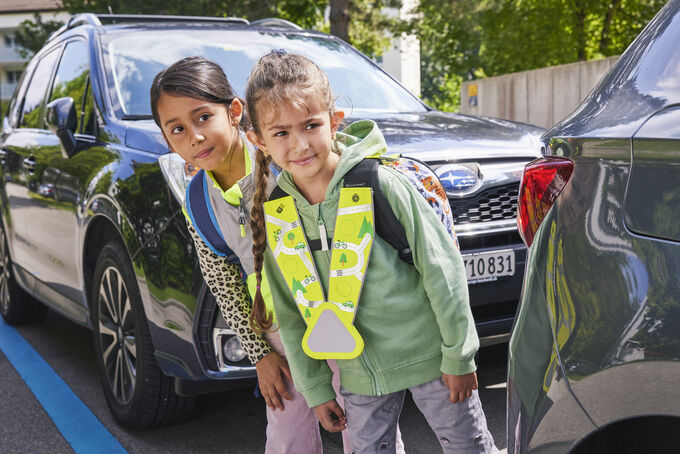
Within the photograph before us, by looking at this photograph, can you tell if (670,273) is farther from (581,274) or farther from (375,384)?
(375,384)

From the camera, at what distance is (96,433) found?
3541 mm

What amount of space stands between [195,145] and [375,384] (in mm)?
878

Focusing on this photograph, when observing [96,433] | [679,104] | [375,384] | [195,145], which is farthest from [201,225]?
[96,433]

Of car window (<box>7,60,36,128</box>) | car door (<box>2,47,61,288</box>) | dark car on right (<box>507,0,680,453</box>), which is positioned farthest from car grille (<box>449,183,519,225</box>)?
car window (<box>7,60,36,128</box>)

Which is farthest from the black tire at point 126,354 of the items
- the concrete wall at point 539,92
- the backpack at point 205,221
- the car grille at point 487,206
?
the concrete wall at point 539,92

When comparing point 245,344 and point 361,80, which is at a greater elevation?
point 361,80

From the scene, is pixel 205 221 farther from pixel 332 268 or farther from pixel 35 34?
pixel 35 34

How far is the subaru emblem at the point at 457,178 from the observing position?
3213 mm

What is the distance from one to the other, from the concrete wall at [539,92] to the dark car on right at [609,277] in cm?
995

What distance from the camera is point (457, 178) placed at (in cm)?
324

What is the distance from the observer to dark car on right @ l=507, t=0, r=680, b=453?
131 centimetres

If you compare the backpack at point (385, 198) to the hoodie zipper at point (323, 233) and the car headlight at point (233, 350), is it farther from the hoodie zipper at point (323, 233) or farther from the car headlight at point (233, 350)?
the car headlight at point (233, 350)

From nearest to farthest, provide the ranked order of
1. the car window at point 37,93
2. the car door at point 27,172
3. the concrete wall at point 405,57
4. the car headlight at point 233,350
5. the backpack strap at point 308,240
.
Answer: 1. the backpack strap at point 308,240
2. the car headlight at point 233,350
3. the car door at point 27,172
4. the car window at point 37,93
5. the concrete wall at point 405,57

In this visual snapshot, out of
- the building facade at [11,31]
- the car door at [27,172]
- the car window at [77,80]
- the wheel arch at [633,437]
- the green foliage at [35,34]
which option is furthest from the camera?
the building facade at [11,31]
